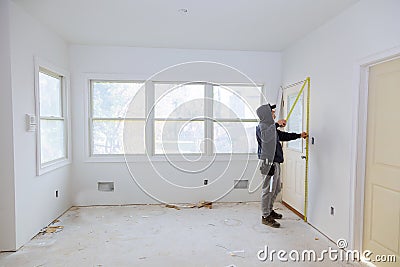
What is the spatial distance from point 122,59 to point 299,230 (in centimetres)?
362

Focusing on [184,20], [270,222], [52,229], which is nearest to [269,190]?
[270,222]

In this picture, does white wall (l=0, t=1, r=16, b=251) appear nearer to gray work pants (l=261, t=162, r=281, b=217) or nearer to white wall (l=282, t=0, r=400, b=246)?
gray work pants (l=261, t=162, r=281, b=217)

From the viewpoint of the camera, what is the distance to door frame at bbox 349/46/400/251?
2.60 metres

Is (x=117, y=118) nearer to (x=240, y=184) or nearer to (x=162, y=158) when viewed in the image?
(x=162, y=158)

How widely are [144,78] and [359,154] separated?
10.5ft

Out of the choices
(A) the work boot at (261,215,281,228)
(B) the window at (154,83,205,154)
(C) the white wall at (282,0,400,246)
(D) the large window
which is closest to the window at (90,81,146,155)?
(D) the large window

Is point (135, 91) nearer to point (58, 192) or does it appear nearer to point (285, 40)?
point (58, 192)

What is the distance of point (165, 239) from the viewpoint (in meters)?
3.08

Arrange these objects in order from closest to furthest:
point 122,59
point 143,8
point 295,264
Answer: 1. point 295,264
2. point 143,8
3. point 122,59

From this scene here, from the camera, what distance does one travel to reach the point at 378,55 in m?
2.34

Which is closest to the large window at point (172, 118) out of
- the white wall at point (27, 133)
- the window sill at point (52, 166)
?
the window sill at point (52, 166)

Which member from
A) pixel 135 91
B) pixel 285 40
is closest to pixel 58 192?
pixel 135 91

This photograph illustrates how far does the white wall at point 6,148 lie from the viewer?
8.68 feet

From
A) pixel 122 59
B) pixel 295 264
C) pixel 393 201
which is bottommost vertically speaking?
pixel 295 264
